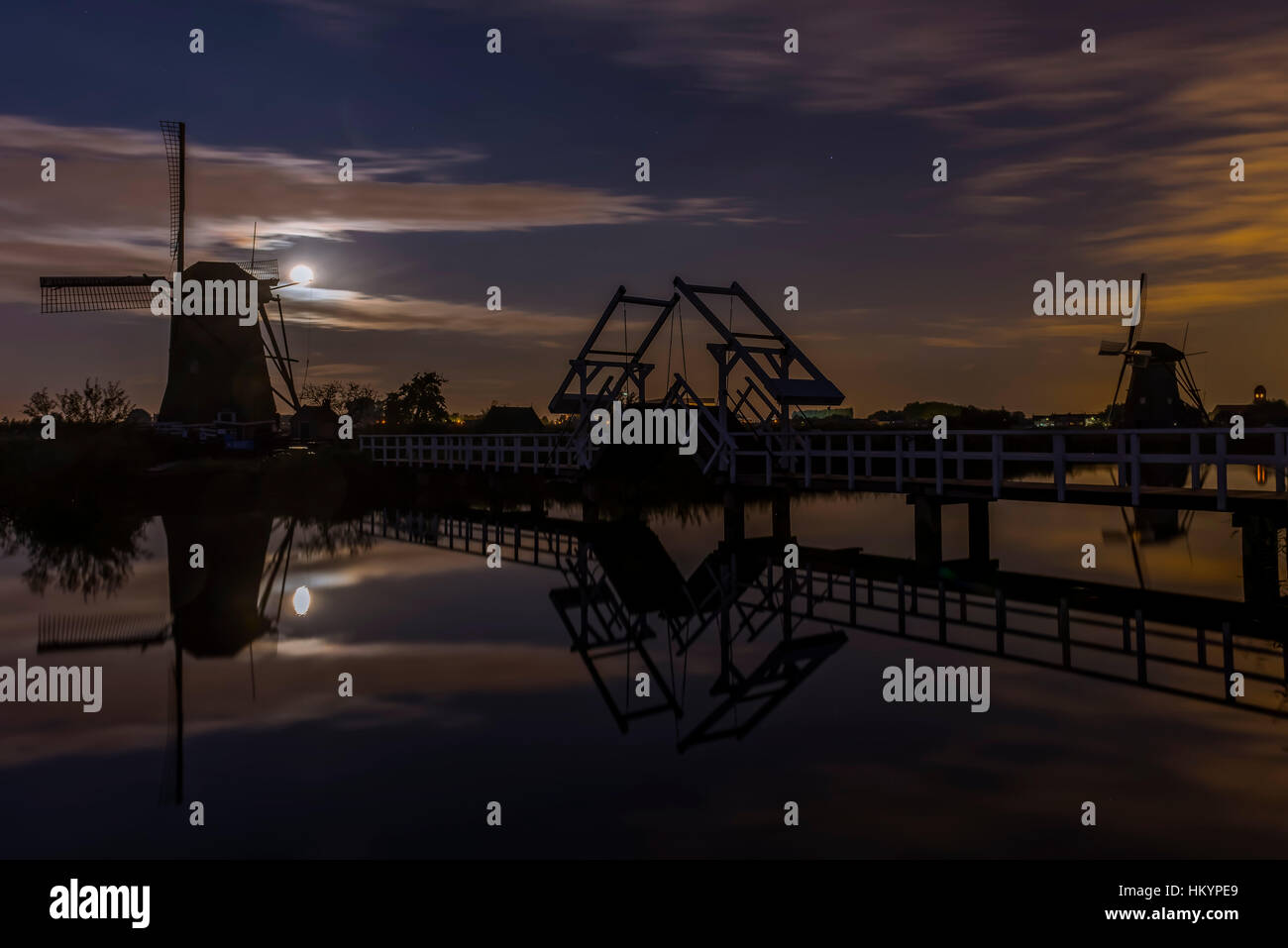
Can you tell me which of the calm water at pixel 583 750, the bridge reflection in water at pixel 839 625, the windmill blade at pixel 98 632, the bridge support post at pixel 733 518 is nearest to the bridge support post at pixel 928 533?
the bridge reflection in water at pixel 839 625

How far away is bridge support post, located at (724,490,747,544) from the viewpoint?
29.6 meters

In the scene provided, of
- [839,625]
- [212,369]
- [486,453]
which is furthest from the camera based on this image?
[212,369]

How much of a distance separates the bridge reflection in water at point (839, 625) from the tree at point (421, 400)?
10300 cm

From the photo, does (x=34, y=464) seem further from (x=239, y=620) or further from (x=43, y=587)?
(x=239, y=620)

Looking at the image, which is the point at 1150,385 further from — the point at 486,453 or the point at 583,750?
the point at 583,750

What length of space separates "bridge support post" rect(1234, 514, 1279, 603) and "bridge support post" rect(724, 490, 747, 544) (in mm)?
13419

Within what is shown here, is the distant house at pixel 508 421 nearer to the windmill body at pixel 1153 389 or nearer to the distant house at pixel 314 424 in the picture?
the distant house at pixel 314 424

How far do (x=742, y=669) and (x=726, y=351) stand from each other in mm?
14792

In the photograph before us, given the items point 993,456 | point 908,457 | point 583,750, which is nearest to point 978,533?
point 908,457

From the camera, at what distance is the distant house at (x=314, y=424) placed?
74.6 meters

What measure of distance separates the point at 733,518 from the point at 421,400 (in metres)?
104

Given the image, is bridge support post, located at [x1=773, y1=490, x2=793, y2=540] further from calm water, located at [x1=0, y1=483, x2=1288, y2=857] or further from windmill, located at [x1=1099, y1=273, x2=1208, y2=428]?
windmill, located at [x1=1099, y1=273, x2=1208, y2=428]

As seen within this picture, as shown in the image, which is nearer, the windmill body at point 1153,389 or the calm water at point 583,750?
the calm water at point 583,750

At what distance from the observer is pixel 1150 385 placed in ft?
231
